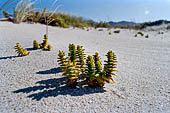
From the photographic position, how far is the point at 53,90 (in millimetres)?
1307

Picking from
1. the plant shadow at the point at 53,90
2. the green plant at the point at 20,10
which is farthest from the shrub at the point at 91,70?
the green plant at the point at 20,10

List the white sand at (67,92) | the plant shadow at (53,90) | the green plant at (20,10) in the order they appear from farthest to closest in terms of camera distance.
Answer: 1. the green plant at (20,10)
2. the plant shadow at (53,90)
3. the white sand at (67,92)

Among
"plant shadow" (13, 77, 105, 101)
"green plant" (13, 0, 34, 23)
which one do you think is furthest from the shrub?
"green plant" (13, 0, 34, 23)

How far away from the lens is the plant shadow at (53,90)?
4.04 feet

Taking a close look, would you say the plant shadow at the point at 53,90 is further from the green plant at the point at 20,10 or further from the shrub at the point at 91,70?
the green plant at the point at 20,10

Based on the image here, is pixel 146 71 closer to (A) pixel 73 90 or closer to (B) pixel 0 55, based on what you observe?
(A) pixel 73 90

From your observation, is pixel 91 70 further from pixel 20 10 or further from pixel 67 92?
pixel 20 10

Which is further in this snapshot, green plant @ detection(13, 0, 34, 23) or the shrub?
green plant @ detection(13, 0, 34, 23)

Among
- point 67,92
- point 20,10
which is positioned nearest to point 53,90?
point 67,92

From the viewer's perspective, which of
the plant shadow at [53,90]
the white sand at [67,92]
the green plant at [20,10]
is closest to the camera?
the white sand at [67,92]

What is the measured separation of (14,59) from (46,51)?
0.52 m

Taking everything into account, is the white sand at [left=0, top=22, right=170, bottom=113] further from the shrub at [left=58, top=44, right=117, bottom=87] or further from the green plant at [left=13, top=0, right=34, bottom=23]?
the green plant at [left=13, top=0, right=34, bottom=23]

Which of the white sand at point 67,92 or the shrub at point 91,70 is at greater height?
the shrub at point 91,70

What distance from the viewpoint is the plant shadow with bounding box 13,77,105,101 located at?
1231mm
